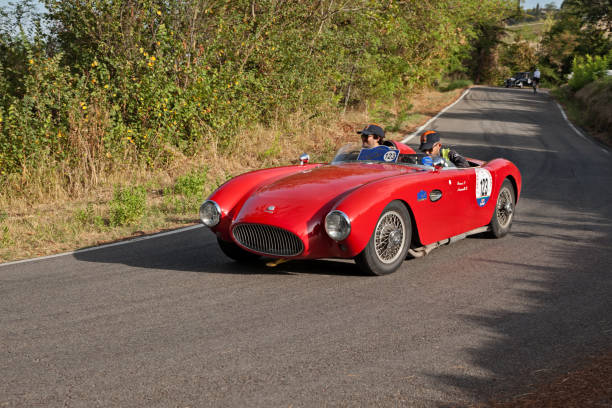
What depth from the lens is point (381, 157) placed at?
730 centimetres

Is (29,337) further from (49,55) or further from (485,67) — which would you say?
(485,67)

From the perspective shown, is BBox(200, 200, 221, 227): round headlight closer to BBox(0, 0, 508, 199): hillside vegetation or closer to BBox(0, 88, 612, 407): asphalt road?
BBox(0, 88, 612, 407): asphalt road

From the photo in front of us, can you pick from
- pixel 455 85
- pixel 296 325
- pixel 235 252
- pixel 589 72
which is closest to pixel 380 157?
pixel 235 252

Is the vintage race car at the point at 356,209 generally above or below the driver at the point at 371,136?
below

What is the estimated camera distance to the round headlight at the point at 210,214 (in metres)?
6.41

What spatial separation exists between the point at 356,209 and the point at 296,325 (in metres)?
1.41

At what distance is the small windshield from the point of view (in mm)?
7117

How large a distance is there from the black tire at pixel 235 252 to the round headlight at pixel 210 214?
25 cm

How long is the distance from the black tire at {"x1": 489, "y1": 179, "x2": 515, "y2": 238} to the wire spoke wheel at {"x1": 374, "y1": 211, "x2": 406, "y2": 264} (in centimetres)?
210

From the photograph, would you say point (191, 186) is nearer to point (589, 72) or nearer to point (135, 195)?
point (135, 195)

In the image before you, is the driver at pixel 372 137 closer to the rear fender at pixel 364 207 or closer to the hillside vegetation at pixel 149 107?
the rear fender at pixel 364 207

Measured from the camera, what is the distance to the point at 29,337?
4438 millimetres

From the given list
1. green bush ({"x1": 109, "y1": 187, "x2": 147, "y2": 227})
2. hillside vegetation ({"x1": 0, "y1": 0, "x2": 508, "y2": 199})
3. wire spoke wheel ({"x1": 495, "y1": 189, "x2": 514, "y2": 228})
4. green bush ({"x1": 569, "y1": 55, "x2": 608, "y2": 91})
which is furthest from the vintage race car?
green bush ({"x1": 569, "y1": 55, "x2": 608, "y2": 91})

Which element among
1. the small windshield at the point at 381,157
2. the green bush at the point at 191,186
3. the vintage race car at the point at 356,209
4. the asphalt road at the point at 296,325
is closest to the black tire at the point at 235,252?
the vintage race car at the point at 356,209
